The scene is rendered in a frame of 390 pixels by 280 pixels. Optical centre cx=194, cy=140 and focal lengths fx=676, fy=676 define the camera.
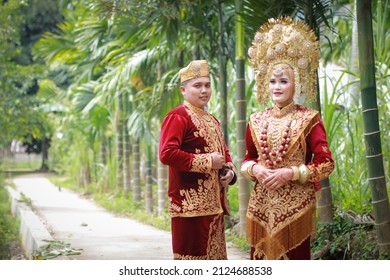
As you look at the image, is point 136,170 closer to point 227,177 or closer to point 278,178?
point 227,177

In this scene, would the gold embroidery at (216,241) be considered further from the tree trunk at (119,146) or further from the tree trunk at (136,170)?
the tree trunk at (119,146)

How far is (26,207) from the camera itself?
7.17 metres

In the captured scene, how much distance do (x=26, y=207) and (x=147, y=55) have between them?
2.35 meters

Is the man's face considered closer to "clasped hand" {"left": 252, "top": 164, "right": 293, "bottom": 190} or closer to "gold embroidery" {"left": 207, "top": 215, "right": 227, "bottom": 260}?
"clasped hand" {"left": 252, "top": 164, "right": 293, "bottom": 190}

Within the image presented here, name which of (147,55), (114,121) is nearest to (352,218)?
(147,55)

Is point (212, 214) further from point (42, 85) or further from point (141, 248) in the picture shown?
point (42, 85)

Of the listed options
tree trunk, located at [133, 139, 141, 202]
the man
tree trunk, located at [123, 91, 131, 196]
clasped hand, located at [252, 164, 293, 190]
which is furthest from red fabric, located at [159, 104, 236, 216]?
tree trunk, located at [123, 91, 131, 196]

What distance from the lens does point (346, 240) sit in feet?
13.2

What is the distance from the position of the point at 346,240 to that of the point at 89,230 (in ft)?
8.62

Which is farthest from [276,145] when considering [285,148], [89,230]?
[89,230]

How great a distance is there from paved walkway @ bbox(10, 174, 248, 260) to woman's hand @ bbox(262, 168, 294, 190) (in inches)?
58.2

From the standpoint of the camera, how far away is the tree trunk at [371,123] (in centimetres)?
337

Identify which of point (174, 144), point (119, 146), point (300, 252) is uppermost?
point (119, 146)

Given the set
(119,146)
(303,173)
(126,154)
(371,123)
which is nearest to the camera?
(303,173)
